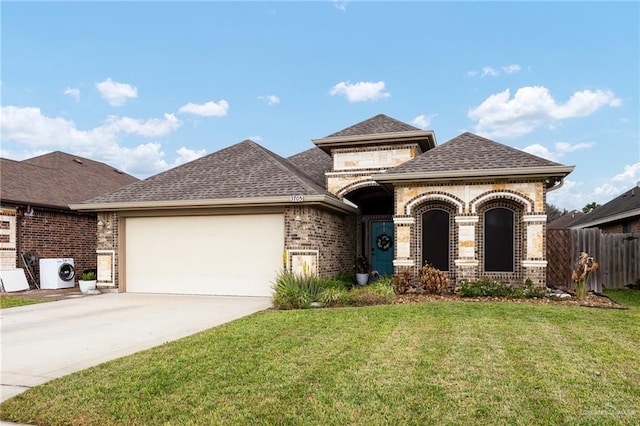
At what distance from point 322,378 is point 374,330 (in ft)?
8.05

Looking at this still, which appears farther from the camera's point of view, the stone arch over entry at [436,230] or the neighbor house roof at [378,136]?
the neighbor house roof at [378,136]

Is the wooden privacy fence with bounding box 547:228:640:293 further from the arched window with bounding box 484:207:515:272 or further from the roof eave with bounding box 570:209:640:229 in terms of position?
the roof eave with bounding box 570:209:640:229

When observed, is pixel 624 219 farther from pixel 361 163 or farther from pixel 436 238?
pixel 361 163

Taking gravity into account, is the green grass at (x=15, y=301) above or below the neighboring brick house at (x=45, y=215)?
below

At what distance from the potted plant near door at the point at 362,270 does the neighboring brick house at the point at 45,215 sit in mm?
10167

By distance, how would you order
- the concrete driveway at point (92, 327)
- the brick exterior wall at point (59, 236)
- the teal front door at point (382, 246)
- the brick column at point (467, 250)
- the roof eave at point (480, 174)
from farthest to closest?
the teal front door at point (382, 246), the brick exterior wall at point (59, 236), the brick column at point (467, 250), the roof eave at point (480, 174), the concrete driveway at point (92, 327)

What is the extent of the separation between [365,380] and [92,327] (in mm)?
5693

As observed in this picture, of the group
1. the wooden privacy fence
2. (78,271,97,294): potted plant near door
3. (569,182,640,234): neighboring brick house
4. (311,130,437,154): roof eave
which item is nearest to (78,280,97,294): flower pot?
(78,271,97,294): potted plant near door

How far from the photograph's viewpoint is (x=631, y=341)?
6270mm

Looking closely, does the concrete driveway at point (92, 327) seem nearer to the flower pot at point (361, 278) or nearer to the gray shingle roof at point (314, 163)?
the flower pot at point (361, 278)

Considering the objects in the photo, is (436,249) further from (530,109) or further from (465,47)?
(530,109)

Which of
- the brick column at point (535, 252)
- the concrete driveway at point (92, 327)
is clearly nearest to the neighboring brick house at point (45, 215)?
the concrete driveway at point (92, 327)

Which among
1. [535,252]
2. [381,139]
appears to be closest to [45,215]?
[381,139]

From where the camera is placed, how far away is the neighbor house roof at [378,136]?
1422 cm
